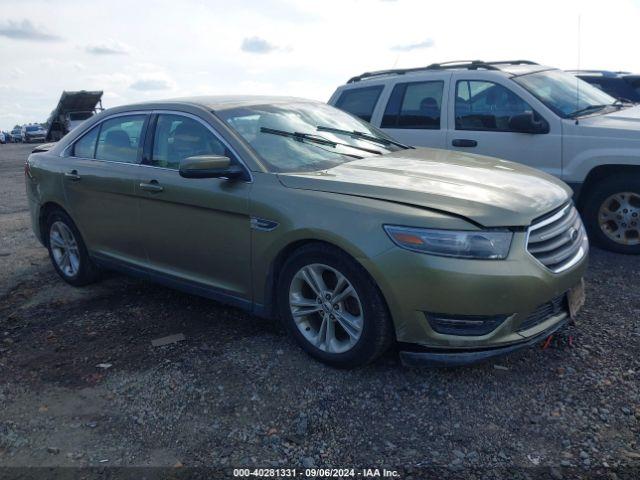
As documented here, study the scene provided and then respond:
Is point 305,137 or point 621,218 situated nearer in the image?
point 305,137

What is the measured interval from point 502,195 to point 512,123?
9.60 ft

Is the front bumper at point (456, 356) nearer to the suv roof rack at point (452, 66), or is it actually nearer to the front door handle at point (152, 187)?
the front door handle at point (152, 187)

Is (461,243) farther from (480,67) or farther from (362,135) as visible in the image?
(480,67)

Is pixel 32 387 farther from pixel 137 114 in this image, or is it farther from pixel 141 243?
pixel 137 114

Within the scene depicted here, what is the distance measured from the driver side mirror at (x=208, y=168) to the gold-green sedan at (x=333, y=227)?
0.03 feet

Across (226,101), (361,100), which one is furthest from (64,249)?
(361,100)

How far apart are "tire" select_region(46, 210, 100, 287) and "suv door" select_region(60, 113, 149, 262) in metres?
0.17

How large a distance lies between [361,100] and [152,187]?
376cm

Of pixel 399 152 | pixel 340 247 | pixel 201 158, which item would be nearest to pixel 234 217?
pixel 201 158

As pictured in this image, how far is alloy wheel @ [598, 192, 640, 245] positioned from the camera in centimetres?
578

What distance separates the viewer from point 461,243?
3158 mm

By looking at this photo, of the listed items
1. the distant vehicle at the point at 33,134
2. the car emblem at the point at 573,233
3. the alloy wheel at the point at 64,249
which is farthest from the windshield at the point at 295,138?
the distant vehicle at the point at 33,134

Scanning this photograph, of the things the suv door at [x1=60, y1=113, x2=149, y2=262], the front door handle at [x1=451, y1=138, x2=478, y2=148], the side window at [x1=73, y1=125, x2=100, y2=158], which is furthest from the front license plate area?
the side window at [x1=73, y1=125, x2=100, y2=158]

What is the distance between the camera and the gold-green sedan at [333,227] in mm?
3197
